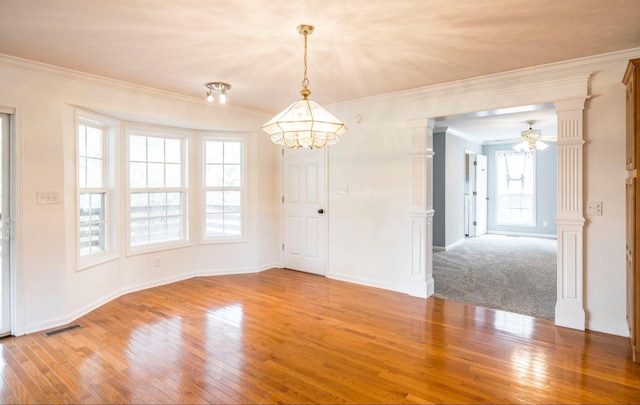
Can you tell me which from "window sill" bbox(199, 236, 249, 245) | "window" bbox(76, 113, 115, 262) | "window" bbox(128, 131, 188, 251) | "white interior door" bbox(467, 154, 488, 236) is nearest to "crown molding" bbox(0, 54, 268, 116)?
"window" bbox(76, 113, 115, 262)

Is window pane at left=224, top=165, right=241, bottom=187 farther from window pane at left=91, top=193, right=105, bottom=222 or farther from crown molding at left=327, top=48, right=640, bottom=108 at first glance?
crown molding at left=327, top=48, right=640, bottom=108

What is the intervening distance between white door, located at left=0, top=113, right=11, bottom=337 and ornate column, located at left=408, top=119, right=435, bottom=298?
13.3ft

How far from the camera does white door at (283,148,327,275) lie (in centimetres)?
515

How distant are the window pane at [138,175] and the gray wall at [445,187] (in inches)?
206

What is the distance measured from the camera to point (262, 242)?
5.45 metres

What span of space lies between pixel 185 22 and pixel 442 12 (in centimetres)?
177

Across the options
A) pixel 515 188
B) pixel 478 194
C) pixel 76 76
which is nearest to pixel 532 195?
pixel 515 188

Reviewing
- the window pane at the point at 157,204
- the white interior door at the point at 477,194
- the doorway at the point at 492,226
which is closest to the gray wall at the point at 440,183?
the doorway at the point at 492,226

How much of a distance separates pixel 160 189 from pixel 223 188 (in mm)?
877

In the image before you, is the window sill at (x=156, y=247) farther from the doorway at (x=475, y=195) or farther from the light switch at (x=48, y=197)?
the doorway at (x=475, y=195)

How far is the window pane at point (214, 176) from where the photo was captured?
5.20 meters

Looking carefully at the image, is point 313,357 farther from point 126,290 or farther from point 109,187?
point 109,187

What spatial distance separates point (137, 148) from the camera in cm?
452

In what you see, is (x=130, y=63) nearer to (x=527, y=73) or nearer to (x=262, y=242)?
(x=262, y=242)
